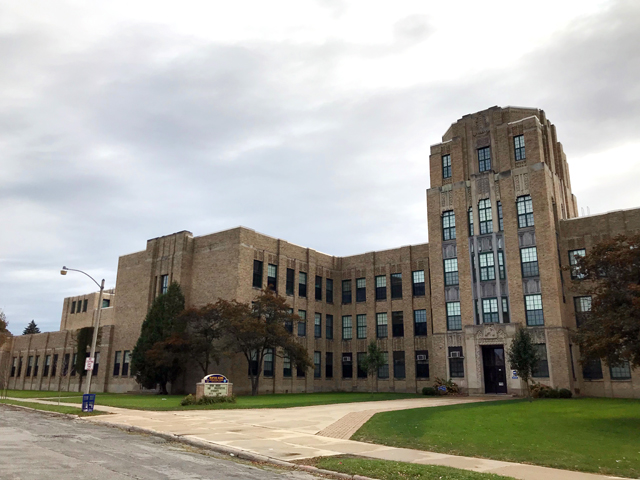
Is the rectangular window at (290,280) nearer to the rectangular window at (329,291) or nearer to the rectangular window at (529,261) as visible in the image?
the rectangular window at (329,291)

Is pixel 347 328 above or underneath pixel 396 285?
underneath

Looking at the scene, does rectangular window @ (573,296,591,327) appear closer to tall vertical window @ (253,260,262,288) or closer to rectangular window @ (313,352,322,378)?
rectangular window @ (313,352,322,378)

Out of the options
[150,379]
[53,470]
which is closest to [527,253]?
[150,379]

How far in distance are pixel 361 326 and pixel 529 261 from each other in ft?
62.1

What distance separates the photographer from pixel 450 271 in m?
46.2

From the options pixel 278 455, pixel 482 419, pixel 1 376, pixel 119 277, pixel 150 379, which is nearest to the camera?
pixel 278 455

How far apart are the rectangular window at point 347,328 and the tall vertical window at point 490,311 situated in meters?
15.7

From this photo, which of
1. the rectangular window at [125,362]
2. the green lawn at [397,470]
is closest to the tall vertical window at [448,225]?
the rectangular window at [125,362]

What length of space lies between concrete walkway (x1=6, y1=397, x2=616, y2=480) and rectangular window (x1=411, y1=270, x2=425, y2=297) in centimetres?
2542

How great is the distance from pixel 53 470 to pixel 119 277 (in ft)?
163

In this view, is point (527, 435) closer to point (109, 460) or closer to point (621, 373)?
point (109, 460)

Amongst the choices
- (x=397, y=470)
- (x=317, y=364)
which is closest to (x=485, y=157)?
(x=317, y=364)

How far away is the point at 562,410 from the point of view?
25438 millimetres

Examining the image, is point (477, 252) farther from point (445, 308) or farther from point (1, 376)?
point (1, 376)
